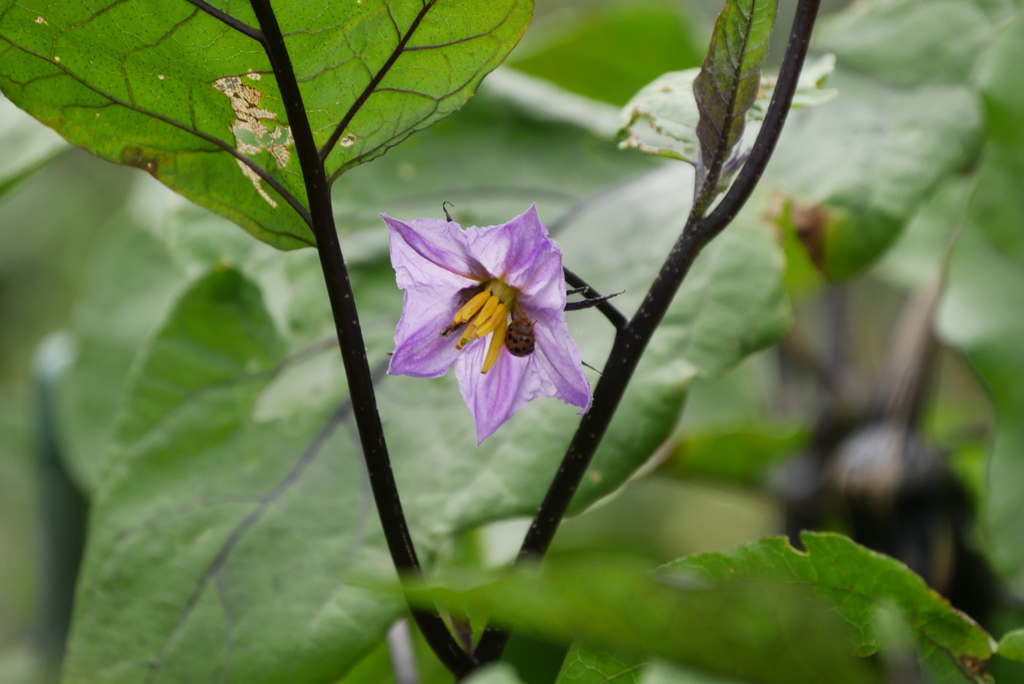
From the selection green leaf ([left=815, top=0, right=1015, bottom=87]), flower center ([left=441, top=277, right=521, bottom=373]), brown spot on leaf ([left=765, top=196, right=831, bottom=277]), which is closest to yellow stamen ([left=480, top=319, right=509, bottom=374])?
flower center ([left=441, top=277, right=521, bottom=373])

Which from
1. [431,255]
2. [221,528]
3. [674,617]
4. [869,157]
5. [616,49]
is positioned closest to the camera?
[674,617]

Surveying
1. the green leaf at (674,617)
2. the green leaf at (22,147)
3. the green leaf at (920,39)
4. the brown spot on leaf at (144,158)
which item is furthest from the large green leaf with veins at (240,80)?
the green leaf at (920,39)

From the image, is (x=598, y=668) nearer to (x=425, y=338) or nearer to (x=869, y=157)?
A: (x=425, y=338)

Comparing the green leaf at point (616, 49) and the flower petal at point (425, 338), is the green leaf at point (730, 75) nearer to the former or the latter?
the flower petal at point (425, 338)

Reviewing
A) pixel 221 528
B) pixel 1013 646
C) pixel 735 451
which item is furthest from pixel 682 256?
pixel 735 451

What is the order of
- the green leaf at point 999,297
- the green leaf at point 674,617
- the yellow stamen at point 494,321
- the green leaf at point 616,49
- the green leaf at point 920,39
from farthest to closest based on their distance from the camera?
the green leaf at point 616,49 → the green leaf at point 920,39 → the green leaf at point 999,297 → the yellow stamen at point 494,321 → the green leaf at point 674,617

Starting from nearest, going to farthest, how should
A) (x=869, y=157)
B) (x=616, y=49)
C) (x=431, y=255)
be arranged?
(x=431, y=255), (x=869, y=157), (x=616, y=49)
